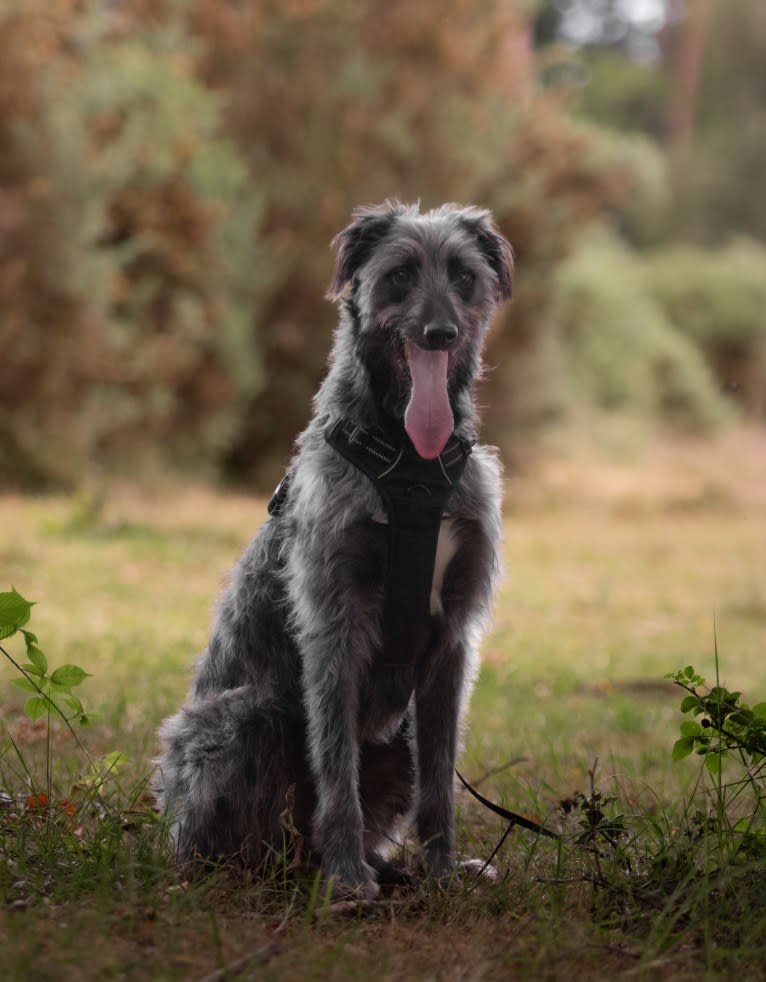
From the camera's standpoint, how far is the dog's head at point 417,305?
143 inches

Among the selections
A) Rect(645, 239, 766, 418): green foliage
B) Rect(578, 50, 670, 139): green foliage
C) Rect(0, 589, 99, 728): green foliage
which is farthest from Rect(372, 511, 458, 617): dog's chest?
Rect(578, 50, 670, 139): green foliage

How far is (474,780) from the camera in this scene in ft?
17.4

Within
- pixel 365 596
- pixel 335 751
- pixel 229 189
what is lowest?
pixel 335 751

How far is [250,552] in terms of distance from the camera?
13.4ft

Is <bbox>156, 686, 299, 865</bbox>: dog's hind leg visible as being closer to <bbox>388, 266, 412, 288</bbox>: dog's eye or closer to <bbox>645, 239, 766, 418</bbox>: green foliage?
<bbox>388, 266, 412, 288</bbox>: dog's eye

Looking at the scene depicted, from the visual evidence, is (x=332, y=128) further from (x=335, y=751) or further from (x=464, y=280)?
(x=335, y=751)

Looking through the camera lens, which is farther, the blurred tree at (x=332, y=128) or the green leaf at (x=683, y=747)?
the blurred tree at (x=332, y=128)

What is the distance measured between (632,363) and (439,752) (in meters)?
23.5

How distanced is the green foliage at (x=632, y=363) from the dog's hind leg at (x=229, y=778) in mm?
21371

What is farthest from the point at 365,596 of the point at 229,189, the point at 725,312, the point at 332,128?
the point at 725,312

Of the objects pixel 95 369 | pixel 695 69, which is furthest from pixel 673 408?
pixel 695 69

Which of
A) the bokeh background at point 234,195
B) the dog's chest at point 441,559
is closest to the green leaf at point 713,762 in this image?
the dog's chest at point 441,559

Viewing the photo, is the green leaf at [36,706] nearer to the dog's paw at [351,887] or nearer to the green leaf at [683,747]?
the dog's paw at [351,887]

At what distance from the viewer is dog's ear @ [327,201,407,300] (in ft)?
12.8
